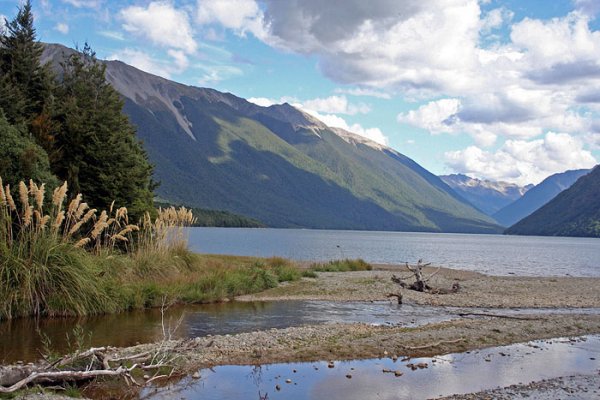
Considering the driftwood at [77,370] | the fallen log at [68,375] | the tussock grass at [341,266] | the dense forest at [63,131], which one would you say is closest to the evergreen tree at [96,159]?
the dense forest at [63,131]

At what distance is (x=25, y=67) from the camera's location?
2736cm

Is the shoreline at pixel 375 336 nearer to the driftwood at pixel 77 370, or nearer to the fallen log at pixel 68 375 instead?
the driftwood at pixel 77 370

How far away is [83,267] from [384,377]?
30.1 ft

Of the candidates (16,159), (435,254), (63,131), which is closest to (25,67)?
(63,131)

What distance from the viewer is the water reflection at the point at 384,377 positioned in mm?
9797

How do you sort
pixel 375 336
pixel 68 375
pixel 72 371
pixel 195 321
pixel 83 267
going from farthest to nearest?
1. pixel 195 321
2. pixel 83 267
3. pixel 375 336
4. pixel 72 371
5. pixel 68 375

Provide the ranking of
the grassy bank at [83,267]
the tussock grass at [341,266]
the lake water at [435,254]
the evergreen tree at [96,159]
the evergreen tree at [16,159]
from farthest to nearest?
1. the lake water at [435,254]
2. the tussock grass at [341,266]
3. the evergreen tree at [96,159]
4. the evergreen tree at [16,159]
5. the grassy bank at [83,267]

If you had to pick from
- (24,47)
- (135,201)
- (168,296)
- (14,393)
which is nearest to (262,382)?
(14,393)

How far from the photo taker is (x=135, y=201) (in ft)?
87.6

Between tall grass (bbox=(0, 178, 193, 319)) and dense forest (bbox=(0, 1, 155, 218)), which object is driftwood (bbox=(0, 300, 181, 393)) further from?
dense forest (bbox=(0, 1, 155, 218))

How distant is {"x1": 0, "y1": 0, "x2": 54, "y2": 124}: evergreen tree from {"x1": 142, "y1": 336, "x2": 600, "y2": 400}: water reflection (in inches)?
746

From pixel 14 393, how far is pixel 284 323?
9.70 meters

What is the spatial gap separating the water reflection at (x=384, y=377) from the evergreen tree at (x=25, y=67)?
18.9 meters

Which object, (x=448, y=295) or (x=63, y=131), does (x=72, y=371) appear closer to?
(x=63, y=131)
